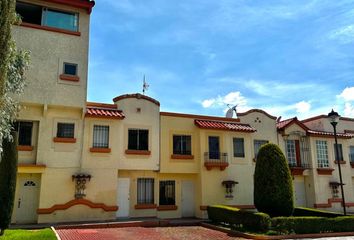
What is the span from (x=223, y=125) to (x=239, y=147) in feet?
7.26

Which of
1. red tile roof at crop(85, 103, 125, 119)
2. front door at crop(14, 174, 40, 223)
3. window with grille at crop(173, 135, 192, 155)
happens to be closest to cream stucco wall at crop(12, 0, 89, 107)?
red tile roof at crop(85, 103, 125, 119)

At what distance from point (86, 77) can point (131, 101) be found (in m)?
3.41

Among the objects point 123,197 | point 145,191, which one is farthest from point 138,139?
point 123,197

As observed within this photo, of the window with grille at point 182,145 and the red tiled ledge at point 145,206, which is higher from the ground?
the window with grille at point 182,145

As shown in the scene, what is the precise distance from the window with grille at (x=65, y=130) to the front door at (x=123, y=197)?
4.40m

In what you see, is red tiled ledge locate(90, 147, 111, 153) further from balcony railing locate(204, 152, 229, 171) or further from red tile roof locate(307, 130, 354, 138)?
red tile roof locate(307, 130, 354, 138)

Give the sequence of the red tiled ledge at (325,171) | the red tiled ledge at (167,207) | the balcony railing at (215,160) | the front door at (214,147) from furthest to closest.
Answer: the red tiled ledge at (325,171), the front door at (214,147), the balcony railing at (215,160), the red tiled ledge at (167,207)

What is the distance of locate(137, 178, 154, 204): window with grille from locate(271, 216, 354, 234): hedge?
887 centimetres

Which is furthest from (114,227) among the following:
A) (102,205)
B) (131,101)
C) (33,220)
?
(131,101)

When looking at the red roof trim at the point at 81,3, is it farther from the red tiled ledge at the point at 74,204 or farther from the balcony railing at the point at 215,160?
the balcony railing at the point at 215,160

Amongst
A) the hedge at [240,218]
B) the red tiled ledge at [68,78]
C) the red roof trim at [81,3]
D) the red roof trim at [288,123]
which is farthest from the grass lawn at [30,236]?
the red roof trim at [288,123]

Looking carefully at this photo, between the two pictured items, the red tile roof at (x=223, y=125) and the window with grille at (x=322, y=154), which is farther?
the window with grille at (x=322, y=154)

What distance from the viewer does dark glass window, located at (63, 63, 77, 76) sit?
787 inches

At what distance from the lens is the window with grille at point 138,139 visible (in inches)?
859
